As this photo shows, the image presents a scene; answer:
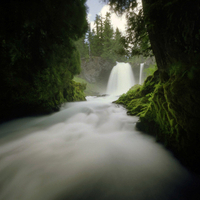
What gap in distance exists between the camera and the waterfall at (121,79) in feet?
95.9

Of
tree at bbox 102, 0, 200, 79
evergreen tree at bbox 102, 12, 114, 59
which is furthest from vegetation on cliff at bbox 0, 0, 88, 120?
evergreen tree at bbox 102, 12, 114, 59

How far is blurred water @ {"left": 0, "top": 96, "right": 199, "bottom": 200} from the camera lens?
140cm

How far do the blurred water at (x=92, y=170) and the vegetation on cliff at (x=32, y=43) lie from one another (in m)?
1.72

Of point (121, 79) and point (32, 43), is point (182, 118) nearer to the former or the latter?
point (32, 43)

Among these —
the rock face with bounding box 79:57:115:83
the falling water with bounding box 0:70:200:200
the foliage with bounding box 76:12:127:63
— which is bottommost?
the falling water with bounding box 0:70:200:200

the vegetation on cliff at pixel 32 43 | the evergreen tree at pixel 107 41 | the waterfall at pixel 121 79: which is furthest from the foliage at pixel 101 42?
the vegetation on cliff at pixel 32 43

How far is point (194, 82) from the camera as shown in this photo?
1.39 metres

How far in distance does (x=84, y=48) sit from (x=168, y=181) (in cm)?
3370

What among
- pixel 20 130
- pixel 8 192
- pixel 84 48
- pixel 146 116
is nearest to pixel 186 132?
pixel 146 116

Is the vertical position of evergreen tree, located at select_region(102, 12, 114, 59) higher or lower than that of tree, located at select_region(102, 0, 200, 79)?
higher

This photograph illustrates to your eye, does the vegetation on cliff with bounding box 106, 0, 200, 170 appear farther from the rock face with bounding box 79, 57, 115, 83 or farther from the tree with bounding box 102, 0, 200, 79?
the rock face with bounding box 79, 57, 115, 83

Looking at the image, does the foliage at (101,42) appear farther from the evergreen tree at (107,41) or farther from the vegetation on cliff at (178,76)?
the vegetation on cliff at (178,76)

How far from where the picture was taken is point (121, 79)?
29.6m

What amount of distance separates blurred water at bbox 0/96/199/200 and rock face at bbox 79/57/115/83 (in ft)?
91.3
